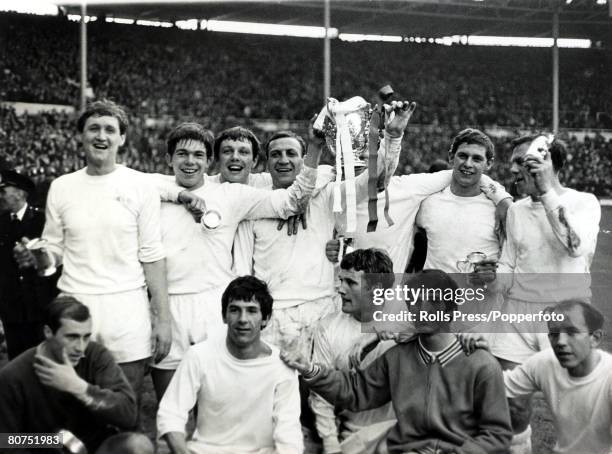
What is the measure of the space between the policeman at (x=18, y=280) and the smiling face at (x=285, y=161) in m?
1.86

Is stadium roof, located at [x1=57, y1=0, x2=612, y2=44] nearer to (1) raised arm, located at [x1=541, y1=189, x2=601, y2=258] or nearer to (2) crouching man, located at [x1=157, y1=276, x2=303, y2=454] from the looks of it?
(1) raised arm, located at [x1=541, y1=189, x2=601, y2=258]

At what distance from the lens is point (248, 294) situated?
361 cm

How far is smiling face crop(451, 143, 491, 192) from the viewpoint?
436cm

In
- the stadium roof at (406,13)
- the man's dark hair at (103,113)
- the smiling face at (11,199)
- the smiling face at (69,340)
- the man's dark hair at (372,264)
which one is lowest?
the smiling face at (69,340)

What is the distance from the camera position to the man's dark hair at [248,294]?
3605 mm

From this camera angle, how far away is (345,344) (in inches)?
156

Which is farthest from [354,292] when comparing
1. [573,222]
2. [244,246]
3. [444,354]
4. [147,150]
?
[147,150]

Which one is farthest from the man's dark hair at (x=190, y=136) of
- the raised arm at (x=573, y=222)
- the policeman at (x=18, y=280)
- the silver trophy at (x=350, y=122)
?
the raised arm at (x=573, y=222)

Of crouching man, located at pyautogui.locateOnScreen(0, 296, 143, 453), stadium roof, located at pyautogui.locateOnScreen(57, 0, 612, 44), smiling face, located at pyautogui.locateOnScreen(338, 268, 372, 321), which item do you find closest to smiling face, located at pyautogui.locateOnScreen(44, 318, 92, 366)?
crouching man, located at pyautogui.locateOnScreen(0, 296, 143, 453)

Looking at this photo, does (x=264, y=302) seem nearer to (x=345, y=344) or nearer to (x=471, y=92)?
(x=345, y=344)

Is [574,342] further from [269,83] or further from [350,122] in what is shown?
[269,83]

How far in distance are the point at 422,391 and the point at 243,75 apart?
2462 centimetres

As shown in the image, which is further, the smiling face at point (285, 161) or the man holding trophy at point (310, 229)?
the smiling face at point (285, 161)

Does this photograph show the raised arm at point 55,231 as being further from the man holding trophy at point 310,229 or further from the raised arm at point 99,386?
the man holding trophy at point 310,229
